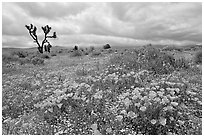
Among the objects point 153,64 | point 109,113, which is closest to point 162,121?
point 109,113

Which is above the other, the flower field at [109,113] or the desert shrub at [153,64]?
the desert shrub at [153,64]

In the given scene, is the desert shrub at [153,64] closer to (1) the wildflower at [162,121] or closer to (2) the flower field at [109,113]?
(2) the flower field at [109,113]

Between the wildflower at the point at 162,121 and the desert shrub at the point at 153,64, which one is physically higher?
the desert shrub at the point at 153,64

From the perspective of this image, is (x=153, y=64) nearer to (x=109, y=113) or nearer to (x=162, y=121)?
(x=109, y=113)

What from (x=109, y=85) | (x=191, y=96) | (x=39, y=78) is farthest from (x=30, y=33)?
(x=191, y=96)

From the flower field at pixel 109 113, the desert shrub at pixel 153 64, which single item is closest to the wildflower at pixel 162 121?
the flower field at pixel 109 113

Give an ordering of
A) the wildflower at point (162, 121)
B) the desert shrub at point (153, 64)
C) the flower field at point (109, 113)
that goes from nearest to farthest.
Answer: the wildflower at point (162, 121) → the flower field at point (109, 113) → the desert shrub at point (153, 64)

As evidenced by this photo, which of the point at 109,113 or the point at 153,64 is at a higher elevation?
the point at 153,64

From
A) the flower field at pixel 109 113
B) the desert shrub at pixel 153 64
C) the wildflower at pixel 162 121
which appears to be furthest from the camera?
the desert shrub at pixel 153 64

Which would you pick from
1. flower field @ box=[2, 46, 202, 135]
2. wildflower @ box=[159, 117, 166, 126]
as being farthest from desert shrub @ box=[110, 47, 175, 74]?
wildflower @ box=[159, 117, 166, 126]

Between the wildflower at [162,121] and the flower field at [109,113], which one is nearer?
the wildflower at [162,121]

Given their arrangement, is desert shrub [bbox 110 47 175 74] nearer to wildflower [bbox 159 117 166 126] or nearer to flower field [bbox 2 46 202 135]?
flower field [bbox 2 46 202 135]

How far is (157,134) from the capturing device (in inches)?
141

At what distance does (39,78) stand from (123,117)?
16.3 ft
